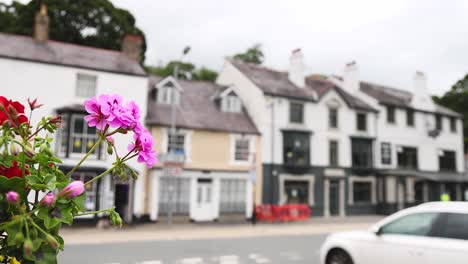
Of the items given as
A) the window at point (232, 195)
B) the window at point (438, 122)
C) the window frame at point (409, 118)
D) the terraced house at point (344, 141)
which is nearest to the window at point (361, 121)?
the terraced house at point (344, 141)

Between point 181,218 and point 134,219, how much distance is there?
291 cm

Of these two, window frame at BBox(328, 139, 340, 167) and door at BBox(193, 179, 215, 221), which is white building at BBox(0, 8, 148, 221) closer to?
door at BBox(193, 179, 215, 221)

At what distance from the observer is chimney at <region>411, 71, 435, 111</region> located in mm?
35312

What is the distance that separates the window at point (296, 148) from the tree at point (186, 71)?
16.3 metres

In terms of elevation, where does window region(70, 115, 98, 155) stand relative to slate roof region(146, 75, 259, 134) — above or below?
below

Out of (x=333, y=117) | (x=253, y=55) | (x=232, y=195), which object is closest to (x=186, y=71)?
(x=253, y=55)

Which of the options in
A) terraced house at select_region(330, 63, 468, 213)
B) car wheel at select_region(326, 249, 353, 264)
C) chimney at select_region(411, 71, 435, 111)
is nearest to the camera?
→ car wheel at select_region(326, 249, 353, 264)

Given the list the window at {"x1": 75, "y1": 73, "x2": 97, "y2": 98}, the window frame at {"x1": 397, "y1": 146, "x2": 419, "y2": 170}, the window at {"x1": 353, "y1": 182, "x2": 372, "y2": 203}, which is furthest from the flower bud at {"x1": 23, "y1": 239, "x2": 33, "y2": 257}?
the window frame at {"x1": 397, "y1": 146, "x2": 419, "y2": 170}

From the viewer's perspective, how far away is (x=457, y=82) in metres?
51.1

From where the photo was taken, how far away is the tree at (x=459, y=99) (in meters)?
49.2

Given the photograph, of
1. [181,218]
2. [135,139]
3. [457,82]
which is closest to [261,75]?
[181,218]

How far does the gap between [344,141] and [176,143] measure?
44.4 ft

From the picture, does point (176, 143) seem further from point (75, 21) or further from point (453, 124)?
point (453, 124)

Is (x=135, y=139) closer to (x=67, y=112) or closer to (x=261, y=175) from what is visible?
(x=67, y=112)
